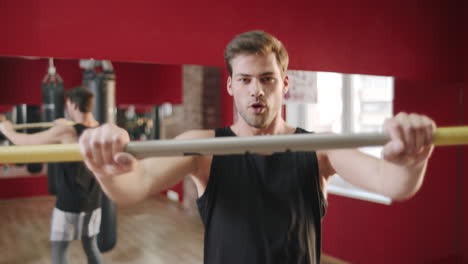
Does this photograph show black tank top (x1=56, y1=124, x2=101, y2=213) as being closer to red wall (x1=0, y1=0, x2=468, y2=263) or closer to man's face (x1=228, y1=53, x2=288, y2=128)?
red wall (x1=0, y1=0, x2=468, y2=263)

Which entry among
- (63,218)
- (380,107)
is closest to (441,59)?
(380,107)

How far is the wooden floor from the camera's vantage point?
4168 millimetres

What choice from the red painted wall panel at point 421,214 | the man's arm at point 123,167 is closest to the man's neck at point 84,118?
the man's arm at point 123,167

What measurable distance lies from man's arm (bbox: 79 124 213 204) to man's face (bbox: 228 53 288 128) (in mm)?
172

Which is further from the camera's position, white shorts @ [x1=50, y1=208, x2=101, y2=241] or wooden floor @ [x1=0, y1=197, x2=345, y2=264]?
wooden floor @ [x1=0, y1=197, x2=345, y2=264]

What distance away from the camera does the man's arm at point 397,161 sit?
2.88 feet

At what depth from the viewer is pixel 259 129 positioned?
4.40ft

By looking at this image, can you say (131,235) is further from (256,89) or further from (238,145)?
(238,145)

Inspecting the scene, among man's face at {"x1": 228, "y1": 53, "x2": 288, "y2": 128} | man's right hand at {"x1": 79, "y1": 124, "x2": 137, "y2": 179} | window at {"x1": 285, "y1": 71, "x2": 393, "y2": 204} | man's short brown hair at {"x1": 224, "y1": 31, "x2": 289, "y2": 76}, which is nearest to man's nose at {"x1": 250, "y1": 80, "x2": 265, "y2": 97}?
man's face at {"x1": 228, "y1": 53, "x2": 288, "y2": 128}

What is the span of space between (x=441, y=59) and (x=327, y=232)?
2.06 metres

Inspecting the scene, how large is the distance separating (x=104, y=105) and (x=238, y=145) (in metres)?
2.86

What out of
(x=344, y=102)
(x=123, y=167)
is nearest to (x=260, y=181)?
(x=123, y=167)

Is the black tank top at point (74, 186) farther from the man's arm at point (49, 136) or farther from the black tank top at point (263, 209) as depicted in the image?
the black tank top at point (263, 209)

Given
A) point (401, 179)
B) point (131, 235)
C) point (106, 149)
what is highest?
point (106, 149)
